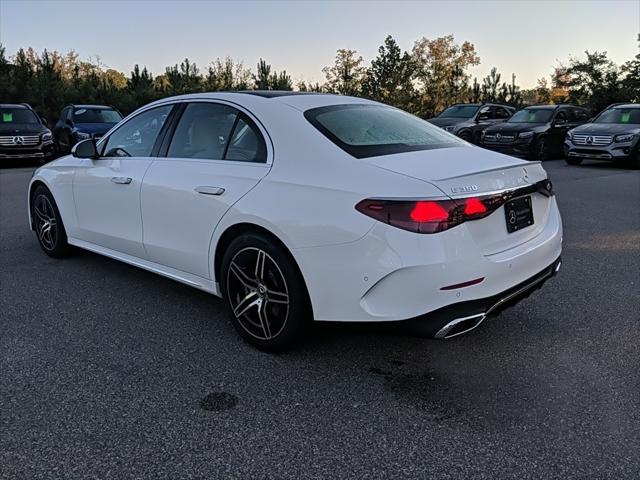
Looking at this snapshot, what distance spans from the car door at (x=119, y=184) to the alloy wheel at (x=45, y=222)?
60 cm

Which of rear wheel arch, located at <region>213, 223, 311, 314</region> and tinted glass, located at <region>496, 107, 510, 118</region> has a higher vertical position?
tinted glass, located at <region>496, 107, 510, 118</region>

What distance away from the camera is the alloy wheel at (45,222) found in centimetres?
541

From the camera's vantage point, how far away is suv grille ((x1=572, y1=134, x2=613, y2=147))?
1378 cm

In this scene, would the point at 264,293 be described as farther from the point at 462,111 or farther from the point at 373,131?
the point at 462,111

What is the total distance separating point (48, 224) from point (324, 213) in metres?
3.73

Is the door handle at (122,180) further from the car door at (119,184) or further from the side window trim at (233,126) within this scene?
the side window trim at (233,126)

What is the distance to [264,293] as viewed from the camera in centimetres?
330

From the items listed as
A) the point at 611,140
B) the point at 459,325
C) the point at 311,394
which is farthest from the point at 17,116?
the point at 459,325

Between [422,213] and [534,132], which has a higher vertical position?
[422,213]

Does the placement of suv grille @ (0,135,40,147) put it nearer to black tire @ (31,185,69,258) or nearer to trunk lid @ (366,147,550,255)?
black tire @ (31,185,69,258)

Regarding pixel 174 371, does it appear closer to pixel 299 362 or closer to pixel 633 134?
pixel 299 362

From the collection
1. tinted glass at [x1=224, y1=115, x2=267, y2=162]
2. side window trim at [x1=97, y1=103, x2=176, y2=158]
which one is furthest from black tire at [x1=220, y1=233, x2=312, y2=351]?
side window trim at [x1=97, y1=103, x2=176, y2=158]

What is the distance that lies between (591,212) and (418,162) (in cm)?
617

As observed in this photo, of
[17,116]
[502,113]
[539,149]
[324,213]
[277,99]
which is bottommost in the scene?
[539,149]
